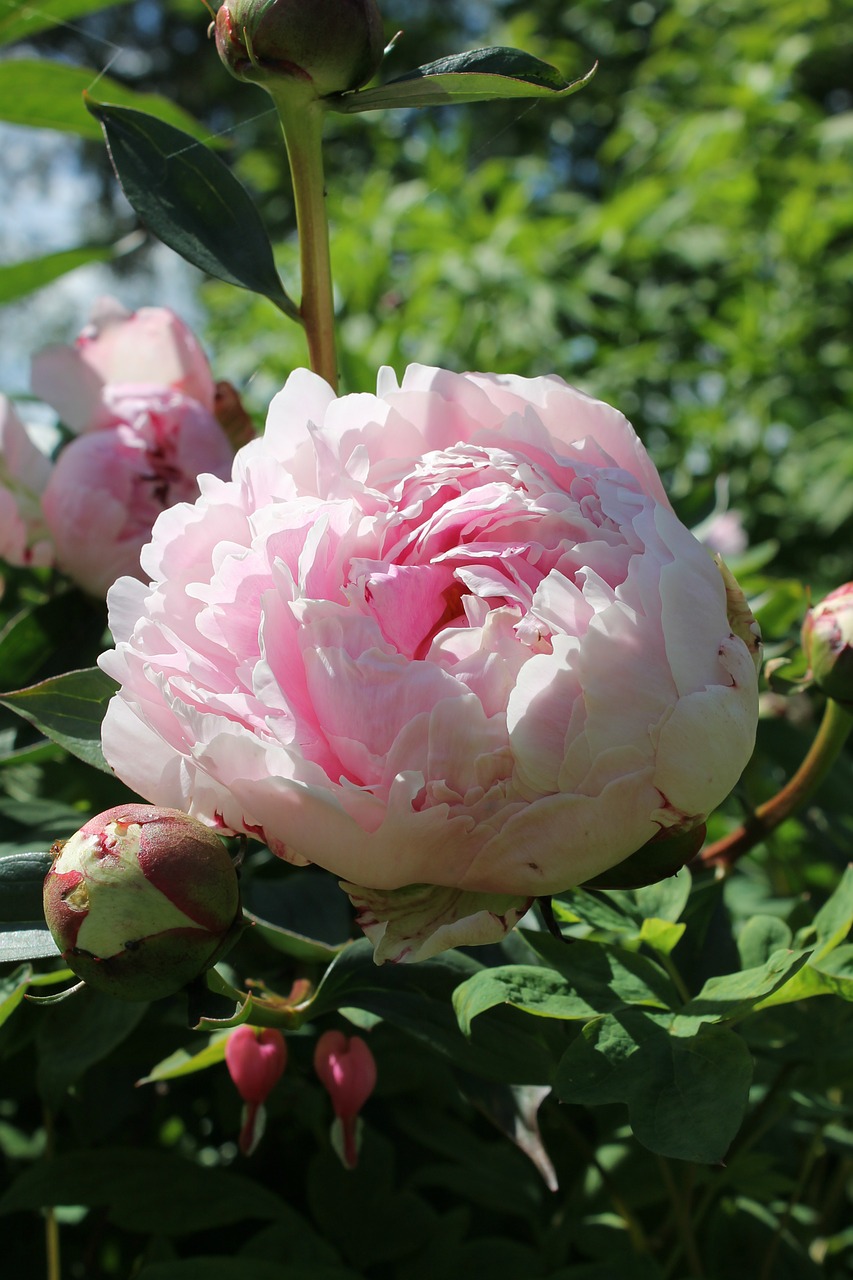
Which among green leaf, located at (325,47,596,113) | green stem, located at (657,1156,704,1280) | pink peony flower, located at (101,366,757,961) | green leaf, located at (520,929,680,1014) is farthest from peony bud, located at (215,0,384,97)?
green stem, located at (657,1156,704,1280)

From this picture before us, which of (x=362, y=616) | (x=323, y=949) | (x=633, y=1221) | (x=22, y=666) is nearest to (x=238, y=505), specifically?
(x=362, y=616)

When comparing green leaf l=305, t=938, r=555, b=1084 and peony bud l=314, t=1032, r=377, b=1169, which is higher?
green leaf l=305, t=938, r=555, b=1084

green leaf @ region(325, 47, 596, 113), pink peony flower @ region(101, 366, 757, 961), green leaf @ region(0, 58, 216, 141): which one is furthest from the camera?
green leaf @ region(0, 58, 216, 141)

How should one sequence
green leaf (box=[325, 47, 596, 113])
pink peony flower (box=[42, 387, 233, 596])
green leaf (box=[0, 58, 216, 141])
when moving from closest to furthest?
1. green leaf (box=[325, 47, 596, 113])
2. pink peony flower (box=[42, 387, 233, 596])
3. green leaf (box=[0, 58, 216, 141])

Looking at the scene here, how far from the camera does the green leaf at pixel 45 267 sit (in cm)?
80

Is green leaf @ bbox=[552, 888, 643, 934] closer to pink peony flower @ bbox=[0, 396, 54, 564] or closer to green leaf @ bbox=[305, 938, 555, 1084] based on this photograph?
green leaf @ bbox=[305, 938, 555, 1084]

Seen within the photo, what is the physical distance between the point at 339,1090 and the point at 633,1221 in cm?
20

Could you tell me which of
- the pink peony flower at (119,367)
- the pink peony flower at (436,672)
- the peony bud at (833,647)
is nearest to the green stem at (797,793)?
the peony bud at (833,647)

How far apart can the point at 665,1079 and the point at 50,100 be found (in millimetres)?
702

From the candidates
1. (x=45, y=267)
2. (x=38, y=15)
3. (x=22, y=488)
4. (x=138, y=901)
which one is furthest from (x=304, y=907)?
(x=38, y=15)

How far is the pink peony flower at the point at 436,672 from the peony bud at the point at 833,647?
4.7 inches

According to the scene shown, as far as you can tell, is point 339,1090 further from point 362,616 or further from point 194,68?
point 194,68

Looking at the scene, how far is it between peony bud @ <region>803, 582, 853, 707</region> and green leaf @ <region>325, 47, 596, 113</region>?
0.25m

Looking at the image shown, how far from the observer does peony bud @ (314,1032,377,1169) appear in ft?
1.63
